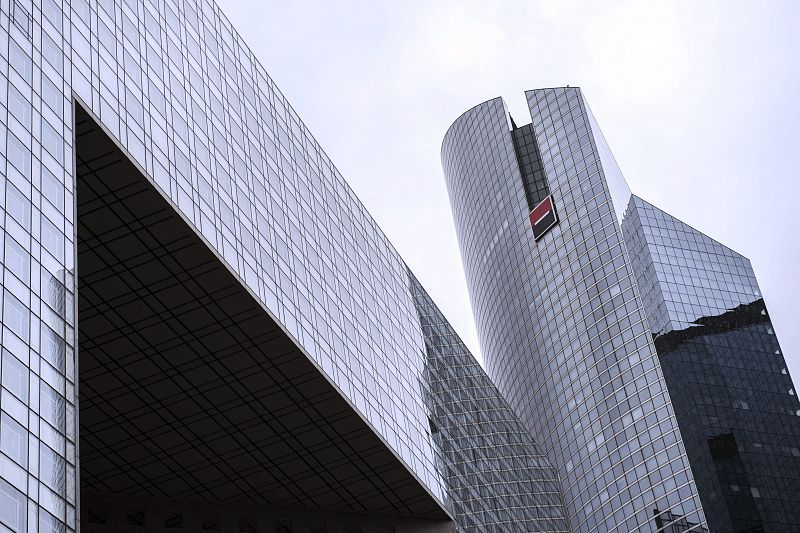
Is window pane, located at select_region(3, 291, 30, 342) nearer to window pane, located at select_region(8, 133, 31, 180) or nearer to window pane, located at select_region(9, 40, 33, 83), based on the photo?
window pane, located at select_region(8, 133, 31, 180)

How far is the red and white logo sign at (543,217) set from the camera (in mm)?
164250

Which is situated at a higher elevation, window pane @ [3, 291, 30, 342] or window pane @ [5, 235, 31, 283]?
window pane @ [5, 235, 31, 283]

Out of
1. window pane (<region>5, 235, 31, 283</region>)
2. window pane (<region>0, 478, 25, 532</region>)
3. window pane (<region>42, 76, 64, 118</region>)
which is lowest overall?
window pane (<region>0, 478, 25, 532</region>)

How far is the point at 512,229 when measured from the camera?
17375 cm

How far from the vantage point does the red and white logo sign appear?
539 feet

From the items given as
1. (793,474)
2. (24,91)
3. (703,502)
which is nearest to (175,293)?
(24,91)

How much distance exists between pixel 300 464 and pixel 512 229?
105 m

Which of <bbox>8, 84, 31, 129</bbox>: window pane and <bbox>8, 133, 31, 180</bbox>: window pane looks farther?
<bbox>8, 84, 31, 129</bbox>: window pane

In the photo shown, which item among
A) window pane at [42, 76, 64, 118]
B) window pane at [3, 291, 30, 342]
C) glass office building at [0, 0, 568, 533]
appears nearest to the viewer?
window pane at [3, 291, 30, 342]

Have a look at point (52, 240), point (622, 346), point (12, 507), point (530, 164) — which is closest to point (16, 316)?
point (52, 240)

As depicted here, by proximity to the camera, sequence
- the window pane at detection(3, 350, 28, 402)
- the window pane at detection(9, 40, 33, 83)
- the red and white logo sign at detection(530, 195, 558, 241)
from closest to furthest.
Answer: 1. the window pane at detection(3, 350, 28, 402)
2. the window pane at detection(9, 40, 33, 83)
3. the red and white logo sign at detection(530, 195, 558, 241)

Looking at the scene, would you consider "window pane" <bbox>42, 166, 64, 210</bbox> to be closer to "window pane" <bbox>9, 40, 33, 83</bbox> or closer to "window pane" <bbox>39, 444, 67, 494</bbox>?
"window pane" <bbox>9, 40, 33, 83</bbox>

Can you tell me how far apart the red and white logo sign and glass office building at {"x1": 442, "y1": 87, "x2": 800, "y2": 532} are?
0.61 feet

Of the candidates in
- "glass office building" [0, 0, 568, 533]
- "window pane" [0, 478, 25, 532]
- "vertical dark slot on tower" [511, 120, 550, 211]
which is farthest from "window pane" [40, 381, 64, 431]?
"vertical dark slot on tower" [511, 120, 550, 211]
